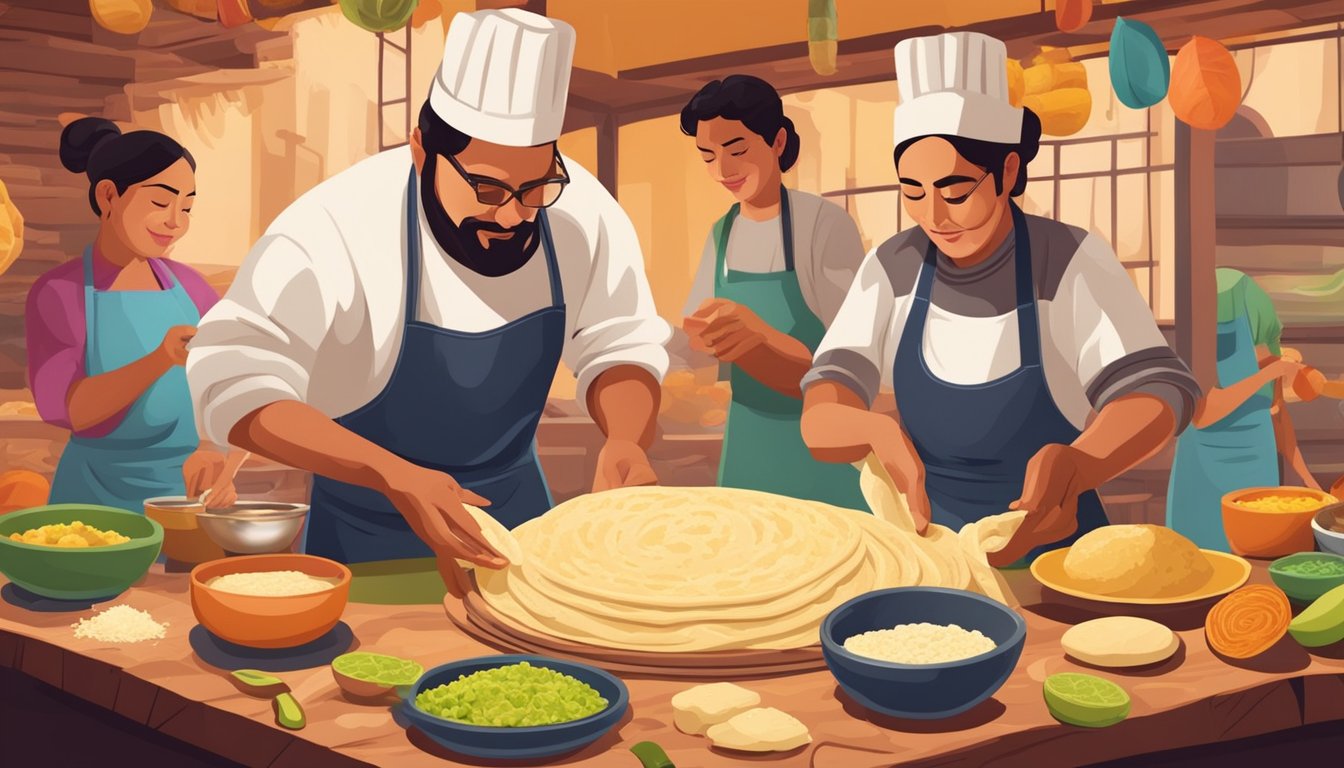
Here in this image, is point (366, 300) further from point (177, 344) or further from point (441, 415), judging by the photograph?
point (177, 344)

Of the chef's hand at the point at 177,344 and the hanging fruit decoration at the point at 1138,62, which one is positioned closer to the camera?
the chef's hand at the point at 177,344

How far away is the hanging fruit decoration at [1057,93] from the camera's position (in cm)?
413

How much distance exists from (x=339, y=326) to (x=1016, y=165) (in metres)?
1.54

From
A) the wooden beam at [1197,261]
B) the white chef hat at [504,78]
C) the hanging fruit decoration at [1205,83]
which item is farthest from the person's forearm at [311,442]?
the wooden beam at [1197,261]

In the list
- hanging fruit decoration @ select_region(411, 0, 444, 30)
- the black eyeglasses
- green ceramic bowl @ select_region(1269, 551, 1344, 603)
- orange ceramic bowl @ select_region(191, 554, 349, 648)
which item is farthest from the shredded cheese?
hanging fruit decoration @ select_region(411, 0, 444, 30)

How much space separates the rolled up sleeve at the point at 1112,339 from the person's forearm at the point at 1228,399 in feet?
5.89

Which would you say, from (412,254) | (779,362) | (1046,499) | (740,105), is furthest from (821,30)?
(1046,499)

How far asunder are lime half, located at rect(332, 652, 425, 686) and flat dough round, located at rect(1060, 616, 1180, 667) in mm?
1024

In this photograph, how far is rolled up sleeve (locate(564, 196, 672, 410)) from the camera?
296cm

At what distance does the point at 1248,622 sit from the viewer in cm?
200

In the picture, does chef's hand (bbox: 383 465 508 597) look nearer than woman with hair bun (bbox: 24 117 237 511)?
Yes

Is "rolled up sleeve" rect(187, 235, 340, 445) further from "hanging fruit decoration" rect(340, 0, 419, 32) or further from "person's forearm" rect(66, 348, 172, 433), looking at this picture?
"hanging fruit decoration" rect(340, 0, 419, 32)

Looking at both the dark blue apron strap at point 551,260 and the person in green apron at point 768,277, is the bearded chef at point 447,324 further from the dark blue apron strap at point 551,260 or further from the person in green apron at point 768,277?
the person in green apron at point 768,277

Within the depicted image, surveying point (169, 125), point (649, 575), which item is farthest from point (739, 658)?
point (169, 125)
